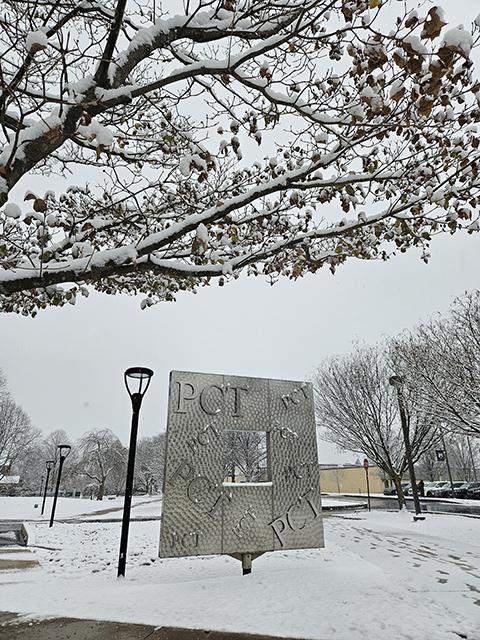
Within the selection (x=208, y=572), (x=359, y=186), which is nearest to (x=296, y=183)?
(x=359, y=186)

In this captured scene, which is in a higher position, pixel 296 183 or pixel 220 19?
pixel 220 19

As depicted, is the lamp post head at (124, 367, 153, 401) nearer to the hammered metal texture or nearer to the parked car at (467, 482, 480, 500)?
the hammered metal texture

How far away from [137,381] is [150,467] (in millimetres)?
46894

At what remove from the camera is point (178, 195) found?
18.7 ft

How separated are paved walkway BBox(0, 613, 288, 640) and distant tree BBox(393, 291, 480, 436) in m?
11.5

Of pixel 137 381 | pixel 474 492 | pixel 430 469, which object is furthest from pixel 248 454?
pixel 430 469

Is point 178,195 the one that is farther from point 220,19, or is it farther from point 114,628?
point 114,628

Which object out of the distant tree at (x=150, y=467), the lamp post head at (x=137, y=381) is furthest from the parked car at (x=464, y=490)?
the lamp post head at (x=137, y=381)

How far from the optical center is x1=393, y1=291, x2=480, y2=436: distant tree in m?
13.1

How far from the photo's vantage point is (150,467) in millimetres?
50844

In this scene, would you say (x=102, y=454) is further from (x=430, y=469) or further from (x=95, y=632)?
(x=95, y=632)

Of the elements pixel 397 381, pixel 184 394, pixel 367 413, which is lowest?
pixel 184 394

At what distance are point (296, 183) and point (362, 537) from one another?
1009 cm

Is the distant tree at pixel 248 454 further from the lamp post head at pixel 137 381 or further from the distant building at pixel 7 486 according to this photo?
the distant building at pixel 7 486
